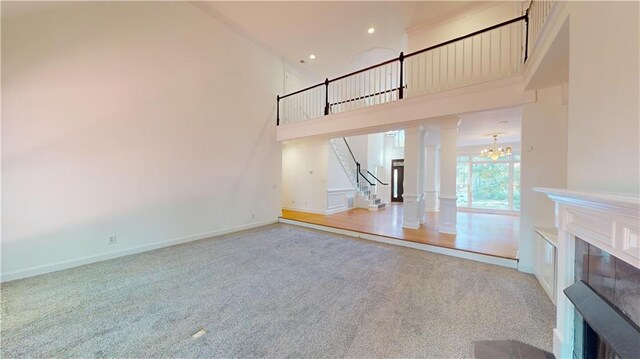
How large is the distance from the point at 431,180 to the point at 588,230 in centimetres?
754

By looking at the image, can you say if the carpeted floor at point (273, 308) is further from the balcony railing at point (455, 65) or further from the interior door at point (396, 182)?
the interior door at point (396, 182)

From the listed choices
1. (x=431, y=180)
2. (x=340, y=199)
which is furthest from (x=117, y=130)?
(x=431, y=180)

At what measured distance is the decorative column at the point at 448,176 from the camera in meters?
4.88

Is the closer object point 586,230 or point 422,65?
point 586,230

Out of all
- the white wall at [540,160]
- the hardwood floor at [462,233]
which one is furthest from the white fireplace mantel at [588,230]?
the hardwood floor at [462,233]

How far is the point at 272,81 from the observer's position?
21.0ft

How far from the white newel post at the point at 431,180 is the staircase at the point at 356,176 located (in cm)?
178

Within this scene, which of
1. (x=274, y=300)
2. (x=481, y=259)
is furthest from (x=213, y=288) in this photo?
(x=481, y=259)

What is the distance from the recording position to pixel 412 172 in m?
5.34

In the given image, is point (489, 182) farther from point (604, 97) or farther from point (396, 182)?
point (604, 97)

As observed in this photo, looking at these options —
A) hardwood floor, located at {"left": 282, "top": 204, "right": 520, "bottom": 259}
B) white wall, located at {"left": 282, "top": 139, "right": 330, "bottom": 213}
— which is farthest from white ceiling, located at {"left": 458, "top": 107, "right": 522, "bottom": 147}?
white wall, located at {"left": 282, "top": 139, "right": 330, "bottom": 213}

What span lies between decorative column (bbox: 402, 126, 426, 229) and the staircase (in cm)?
299

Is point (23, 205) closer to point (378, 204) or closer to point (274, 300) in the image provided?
point (274, 300)

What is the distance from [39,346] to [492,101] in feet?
19.0
